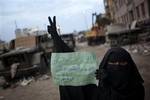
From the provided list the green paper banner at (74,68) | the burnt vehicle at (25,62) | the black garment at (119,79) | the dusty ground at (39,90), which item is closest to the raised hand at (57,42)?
the green paper banner at (74,68)

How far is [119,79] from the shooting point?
4008 mm

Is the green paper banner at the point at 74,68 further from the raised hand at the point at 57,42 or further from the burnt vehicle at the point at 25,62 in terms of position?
the burnt vehicle at the point at 25,62

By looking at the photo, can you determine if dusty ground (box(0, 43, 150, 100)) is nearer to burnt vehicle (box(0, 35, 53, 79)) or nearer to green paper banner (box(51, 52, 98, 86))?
burnt vehicle (box(0, 35, 53, 79))

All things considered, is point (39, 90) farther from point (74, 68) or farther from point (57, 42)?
point (74, 68)

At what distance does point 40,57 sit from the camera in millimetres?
17203

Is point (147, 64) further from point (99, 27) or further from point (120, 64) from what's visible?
point (99, 27)

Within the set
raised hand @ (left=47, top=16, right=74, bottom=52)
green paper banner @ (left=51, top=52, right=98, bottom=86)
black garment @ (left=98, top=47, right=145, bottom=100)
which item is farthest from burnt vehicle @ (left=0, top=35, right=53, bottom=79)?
black garment @ (left=98, top=47, right=145, bottom=100)

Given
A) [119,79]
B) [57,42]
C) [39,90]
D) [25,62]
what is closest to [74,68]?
[57,42]

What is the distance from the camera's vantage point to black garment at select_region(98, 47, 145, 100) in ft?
13.1

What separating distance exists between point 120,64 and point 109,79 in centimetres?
22

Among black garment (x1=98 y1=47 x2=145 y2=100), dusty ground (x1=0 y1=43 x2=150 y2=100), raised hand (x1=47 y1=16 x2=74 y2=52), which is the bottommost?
dusty ground (x1=0 y1=43 x2=150 y2=100)

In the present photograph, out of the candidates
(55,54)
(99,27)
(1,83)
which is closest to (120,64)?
(55,54)

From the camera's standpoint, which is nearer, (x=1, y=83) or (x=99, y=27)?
(x=1, y=83)

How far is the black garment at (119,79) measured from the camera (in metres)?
3.99
